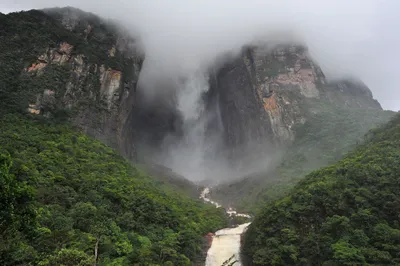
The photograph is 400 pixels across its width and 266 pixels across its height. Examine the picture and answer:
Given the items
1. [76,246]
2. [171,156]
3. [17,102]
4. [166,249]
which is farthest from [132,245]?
[171,156]

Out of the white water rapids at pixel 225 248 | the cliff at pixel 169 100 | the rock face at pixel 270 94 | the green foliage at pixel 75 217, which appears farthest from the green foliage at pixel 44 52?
the white water rapids at pixel 225 248

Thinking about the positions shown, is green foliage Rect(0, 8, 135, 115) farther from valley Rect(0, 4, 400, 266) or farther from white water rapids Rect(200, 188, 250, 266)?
white water rapids Rect(200, 188, 250, 266)

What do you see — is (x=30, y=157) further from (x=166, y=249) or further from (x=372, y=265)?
(x=372, y=265)

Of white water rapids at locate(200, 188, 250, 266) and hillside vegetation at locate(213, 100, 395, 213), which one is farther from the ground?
hillside vegetation at locate(213, 100, 395, 213)

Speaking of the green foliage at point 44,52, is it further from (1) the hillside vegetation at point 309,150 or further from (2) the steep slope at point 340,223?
(2) the steep slope at point 340,223

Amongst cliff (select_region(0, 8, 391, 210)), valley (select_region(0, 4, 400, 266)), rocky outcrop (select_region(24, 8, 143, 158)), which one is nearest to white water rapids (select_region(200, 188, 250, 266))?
valley (select_region(0, 4, 400, 266))

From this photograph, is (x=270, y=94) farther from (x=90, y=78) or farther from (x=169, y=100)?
(x=90, y=78)
